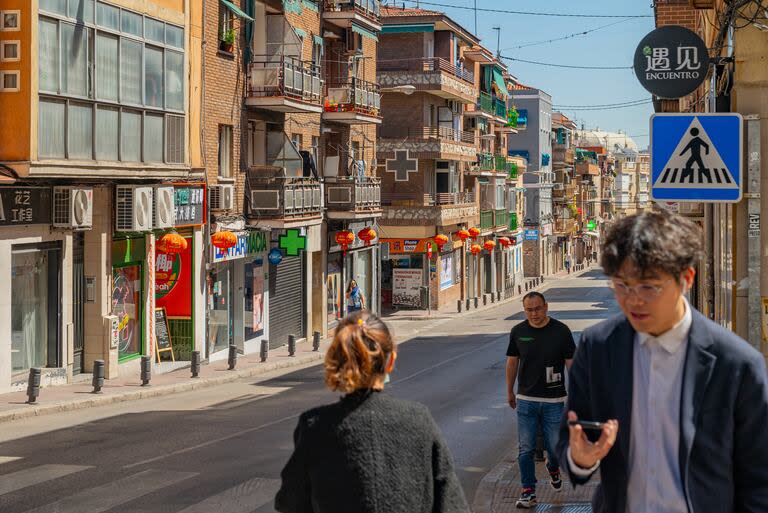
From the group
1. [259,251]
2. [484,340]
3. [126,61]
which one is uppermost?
[126,61]

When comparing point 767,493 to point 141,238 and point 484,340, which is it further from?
point 484,340

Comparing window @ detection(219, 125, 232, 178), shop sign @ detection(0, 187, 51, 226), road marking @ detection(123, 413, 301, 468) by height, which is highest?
window @ detection(219, 125, 232, 178)

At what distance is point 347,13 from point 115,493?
3007 centimetres

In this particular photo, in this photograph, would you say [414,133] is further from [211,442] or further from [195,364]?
[211,442]

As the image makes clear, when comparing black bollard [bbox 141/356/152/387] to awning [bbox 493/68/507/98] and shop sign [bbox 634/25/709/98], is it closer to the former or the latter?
shop sign [bbox 634/25/709/98]

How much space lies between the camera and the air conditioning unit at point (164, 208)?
25.9m

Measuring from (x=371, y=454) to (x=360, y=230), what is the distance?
39.7 m

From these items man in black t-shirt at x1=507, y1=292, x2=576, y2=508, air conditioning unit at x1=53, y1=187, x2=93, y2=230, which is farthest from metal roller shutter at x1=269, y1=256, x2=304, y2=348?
man in black t-shirt at x1=507, y1=292, x2=576, y2=508

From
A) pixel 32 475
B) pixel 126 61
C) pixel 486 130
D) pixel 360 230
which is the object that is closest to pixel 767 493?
pixel 32 475

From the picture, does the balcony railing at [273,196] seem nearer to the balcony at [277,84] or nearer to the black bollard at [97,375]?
the balcony at [277,84]

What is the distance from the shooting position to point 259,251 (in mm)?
33375

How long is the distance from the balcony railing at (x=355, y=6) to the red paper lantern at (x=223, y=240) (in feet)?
45.6

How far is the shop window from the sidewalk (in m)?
11.9

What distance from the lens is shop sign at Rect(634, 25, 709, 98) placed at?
13.3m
